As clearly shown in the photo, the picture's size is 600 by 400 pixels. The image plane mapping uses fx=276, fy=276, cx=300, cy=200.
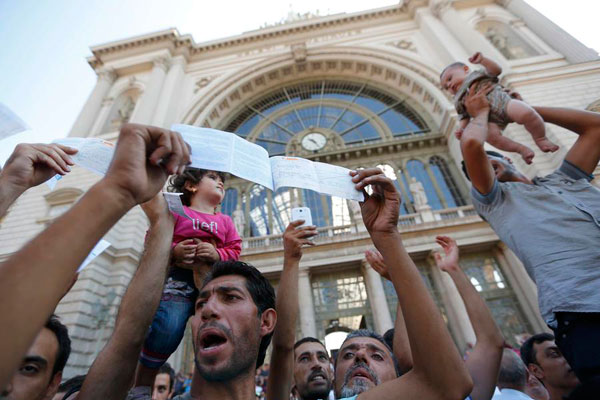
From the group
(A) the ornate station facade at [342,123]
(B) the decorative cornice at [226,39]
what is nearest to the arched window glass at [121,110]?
(A) the ornate station facade at [342,123]

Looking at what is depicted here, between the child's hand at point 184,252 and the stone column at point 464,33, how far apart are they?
1635 centimetres

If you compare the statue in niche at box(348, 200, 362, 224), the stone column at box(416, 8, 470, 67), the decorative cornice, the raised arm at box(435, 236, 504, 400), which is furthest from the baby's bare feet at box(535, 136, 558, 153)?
the decorative cornice

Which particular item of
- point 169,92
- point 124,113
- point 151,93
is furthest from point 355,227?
point 124,113

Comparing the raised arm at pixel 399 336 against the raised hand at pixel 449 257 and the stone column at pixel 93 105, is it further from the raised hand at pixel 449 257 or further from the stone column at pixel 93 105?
the stone column at pixel 93 105

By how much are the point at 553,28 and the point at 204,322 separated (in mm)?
22091

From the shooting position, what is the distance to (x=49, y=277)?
65 centimetres

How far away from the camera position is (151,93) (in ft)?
55.3

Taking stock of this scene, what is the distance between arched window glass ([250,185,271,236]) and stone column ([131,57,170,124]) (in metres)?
6.85

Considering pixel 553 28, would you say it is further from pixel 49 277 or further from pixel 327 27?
pixel 49 277

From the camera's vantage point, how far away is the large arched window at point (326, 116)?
16953mm

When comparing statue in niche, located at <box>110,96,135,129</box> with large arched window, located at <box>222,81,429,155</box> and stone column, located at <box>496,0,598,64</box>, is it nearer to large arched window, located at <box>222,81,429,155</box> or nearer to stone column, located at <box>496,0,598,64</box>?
large arched window, located at <box>222,81,429,155</box>

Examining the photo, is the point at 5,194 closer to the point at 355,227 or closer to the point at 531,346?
the point at 531,346

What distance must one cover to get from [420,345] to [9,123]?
2.64 m

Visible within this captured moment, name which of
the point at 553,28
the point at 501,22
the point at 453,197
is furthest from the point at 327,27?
the point at 453,197
